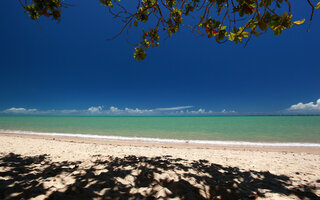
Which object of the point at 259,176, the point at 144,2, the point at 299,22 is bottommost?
the point at 259,176

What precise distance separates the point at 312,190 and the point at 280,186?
0.52m

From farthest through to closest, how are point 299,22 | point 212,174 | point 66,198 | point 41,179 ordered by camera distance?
point 212,174 < point 41,179 < point 66,198 < point 299,22

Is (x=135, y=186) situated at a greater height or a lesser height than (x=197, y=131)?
greater

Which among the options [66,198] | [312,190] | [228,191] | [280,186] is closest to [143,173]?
[66,198]

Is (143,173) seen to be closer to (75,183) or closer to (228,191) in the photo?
(75,183)

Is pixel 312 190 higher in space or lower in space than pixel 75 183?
lower

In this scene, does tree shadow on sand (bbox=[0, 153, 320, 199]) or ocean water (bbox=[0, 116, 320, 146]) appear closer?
tree shadow on sand (bbox=[0, 153, 320, 199])

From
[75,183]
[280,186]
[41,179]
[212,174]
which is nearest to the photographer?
[75,183]

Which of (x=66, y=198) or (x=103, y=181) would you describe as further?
(x=103, y=181)

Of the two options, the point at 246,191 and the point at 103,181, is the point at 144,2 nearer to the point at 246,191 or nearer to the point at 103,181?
the point at 103,181

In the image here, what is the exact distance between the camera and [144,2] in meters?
3.04

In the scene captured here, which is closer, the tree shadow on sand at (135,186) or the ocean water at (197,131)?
the tree shadow on sand at (135,186)

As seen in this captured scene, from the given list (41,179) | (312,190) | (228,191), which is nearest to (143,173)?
(228,191)

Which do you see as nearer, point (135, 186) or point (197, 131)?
point (135, 186)
